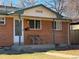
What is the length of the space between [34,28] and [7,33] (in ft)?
11.1

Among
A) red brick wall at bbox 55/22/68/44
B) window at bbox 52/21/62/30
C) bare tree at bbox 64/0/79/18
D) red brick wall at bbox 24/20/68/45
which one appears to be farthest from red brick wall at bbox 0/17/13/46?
bare tree at bbox 64/0/79/18

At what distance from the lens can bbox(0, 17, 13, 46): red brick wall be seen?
24547 mm

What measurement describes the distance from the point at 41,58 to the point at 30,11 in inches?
354

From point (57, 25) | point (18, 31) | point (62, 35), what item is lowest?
point (62, 35)

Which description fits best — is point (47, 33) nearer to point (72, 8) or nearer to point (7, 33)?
point (7, 33)

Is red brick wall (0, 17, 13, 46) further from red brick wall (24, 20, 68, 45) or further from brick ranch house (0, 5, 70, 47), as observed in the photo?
red brick wall (24, 20, 68, 45)

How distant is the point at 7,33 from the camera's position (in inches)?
981

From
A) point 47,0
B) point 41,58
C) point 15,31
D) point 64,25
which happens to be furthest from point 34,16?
point 47,0

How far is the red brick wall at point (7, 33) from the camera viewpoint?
80.5 ft

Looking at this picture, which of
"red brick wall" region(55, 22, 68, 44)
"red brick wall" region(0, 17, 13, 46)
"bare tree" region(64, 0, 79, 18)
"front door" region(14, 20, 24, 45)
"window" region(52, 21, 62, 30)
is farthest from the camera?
"bare tree" region(64, 0, 79, 18)

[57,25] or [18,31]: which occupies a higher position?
[57,25]

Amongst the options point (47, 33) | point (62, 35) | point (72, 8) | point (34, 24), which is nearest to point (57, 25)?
point (62, 35)

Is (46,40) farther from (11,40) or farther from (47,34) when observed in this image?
(11,40)

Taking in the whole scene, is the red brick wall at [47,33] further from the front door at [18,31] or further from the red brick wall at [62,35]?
the front door at [18,31]
